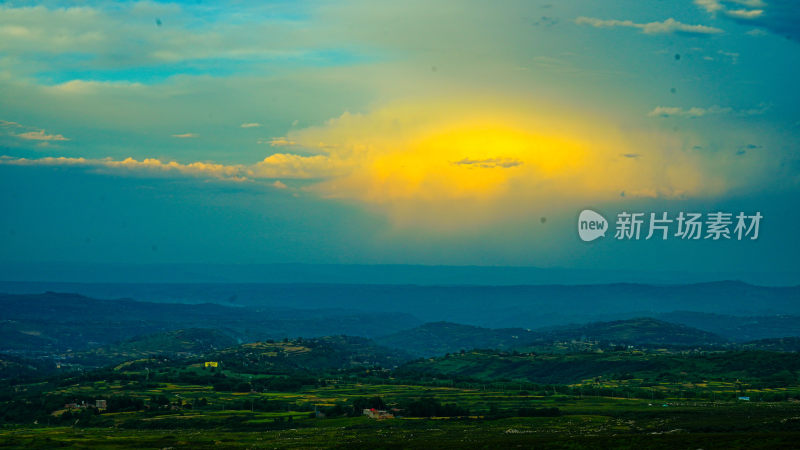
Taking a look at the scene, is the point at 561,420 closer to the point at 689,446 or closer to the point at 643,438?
the point at 643,438

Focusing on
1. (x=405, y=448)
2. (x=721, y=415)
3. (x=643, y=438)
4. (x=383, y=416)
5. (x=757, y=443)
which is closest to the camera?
(x=757, y=443)

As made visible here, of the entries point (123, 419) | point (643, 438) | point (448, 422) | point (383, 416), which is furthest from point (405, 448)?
point (123, 419)

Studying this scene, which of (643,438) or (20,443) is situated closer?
(643,438)

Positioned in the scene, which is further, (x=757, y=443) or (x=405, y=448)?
(x=405, y=448)

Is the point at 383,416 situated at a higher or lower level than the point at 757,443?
lower

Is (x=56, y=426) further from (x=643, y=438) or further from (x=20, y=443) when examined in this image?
(x=643, y=438)

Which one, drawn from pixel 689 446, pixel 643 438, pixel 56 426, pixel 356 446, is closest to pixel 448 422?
pixel 356 446

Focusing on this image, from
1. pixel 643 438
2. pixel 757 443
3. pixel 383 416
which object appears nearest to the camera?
pixel 757 443

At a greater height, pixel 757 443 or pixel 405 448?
pixel 757 443

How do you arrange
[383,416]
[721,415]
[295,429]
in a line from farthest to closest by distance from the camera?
[383,416]
[295,429]
[721,415]
